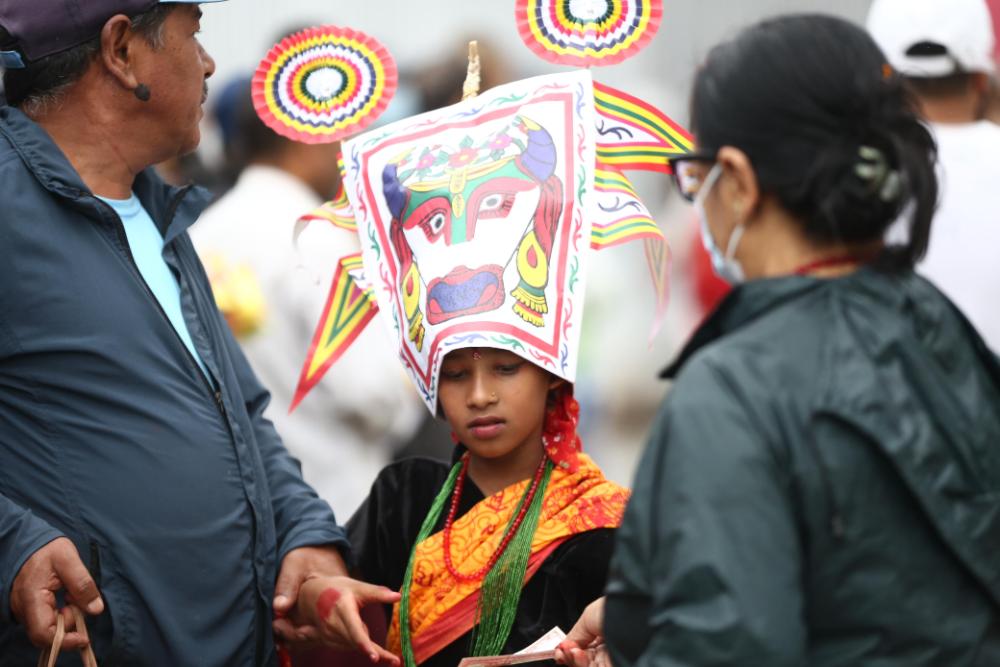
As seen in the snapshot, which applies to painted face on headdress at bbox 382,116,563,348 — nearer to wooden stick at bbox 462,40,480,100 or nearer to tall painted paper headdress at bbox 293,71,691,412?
tall painted paper headdress at bbox 293,71,691,412

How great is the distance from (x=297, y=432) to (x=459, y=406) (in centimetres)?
177

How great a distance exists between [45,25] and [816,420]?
1861mm

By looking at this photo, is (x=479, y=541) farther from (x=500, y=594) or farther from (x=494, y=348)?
(x=494, y=348)

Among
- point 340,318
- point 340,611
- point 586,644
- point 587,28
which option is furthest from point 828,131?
point 340,318

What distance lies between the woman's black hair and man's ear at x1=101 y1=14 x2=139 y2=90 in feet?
4.92

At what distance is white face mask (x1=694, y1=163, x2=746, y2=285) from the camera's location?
5.95 feet

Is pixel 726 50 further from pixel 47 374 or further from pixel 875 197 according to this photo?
pixel 47 374

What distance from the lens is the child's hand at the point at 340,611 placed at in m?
2.68

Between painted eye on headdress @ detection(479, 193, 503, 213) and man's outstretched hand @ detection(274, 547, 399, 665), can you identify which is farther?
painted eye on headdress @ detection(479, 193, 503, 213)

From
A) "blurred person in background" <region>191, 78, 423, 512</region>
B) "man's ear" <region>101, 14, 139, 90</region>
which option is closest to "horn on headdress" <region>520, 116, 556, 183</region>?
"man's ear" <region>101, 14, 139, 90</region>

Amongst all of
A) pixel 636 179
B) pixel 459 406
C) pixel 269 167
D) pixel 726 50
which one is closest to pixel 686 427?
pixel 726 50

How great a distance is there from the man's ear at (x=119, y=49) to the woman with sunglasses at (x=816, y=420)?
1.46m

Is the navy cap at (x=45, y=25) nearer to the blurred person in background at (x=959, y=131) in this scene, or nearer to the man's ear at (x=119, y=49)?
the man's ear at (x=119, y=49)

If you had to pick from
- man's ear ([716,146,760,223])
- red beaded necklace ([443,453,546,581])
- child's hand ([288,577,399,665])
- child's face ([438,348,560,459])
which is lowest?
child's hand ([288,577,399,665])
